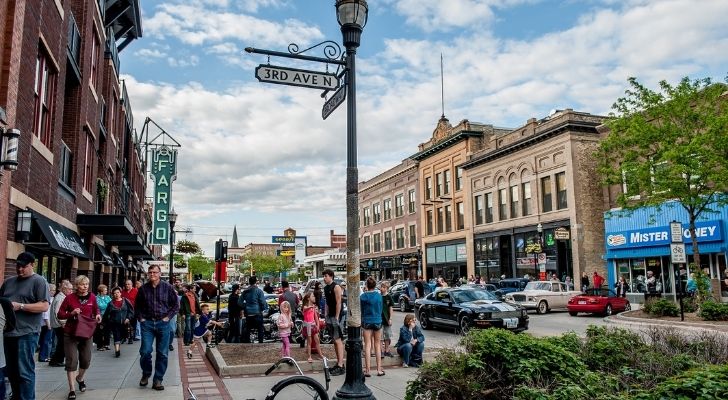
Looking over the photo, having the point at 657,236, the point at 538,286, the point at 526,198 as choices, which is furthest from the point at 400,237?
the point at 538,286

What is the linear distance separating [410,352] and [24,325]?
277 inches

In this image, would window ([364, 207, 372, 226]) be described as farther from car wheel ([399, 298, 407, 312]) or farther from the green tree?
the green tree

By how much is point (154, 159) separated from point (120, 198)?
4.71 m

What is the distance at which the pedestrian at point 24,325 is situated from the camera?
267 inches

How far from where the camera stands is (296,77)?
790 centimetres

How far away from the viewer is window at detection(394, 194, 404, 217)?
182 ft

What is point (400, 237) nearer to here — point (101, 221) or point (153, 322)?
point (101, 221)

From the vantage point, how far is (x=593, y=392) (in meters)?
4.82

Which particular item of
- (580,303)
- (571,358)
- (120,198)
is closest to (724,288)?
(580,303)

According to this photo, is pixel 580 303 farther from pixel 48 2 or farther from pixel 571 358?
pixel 48 2

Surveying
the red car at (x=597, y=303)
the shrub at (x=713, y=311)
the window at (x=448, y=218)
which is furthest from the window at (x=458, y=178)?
the shrub at (x=713, y=311)

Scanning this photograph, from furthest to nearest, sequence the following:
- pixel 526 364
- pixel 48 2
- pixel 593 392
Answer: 1. pixel 48 2
2. pixel 526 364
3. pixel 593 392

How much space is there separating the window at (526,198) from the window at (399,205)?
18.1m

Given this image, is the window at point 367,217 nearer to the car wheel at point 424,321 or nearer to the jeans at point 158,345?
the car wheel at point 424,321
